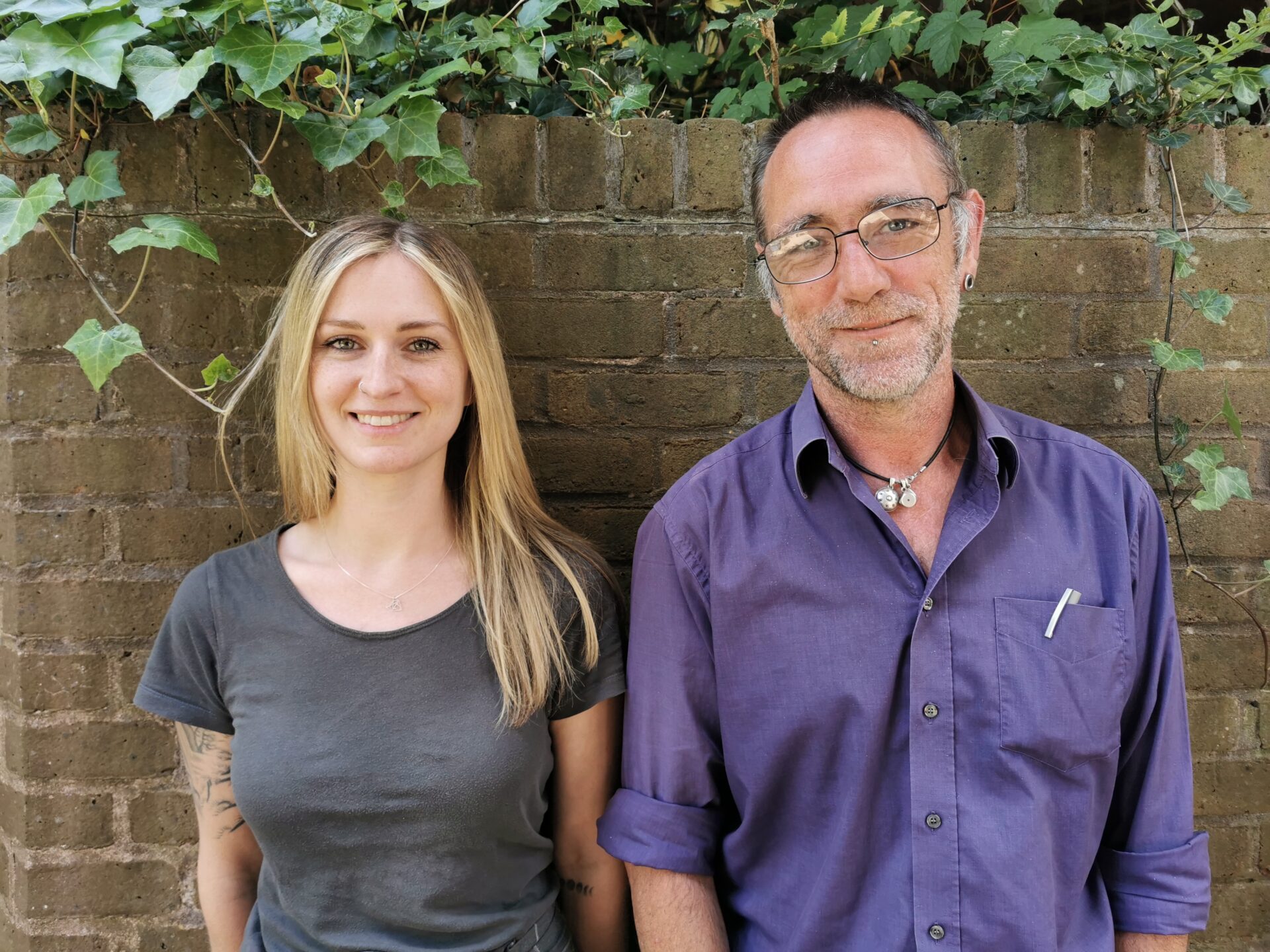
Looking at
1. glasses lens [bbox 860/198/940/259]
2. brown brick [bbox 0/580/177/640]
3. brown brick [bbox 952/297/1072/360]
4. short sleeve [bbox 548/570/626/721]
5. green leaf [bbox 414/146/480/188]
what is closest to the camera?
glasses lens [bbox 860/198/940/259]

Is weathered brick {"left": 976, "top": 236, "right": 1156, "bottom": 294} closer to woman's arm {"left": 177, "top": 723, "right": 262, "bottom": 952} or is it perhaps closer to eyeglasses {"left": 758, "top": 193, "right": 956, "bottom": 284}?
eyeglasses {"left": 758, "top": 193, "right": 956, "bottom": 284}

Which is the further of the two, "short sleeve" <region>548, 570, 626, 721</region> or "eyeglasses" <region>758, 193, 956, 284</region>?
"short sleeve" <region>548, 570, 626, 721</region>

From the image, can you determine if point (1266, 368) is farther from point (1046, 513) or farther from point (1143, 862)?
point (1143, 862)

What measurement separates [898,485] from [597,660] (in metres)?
0.62

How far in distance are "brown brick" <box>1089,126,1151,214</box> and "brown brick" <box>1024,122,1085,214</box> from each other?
0.03 meters

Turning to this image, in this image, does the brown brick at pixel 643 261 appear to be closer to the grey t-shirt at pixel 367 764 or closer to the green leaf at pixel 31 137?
the grey t-shirt at pixel 367 764

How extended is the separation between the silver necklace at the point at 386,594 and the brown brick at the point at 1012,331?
114 centimetres

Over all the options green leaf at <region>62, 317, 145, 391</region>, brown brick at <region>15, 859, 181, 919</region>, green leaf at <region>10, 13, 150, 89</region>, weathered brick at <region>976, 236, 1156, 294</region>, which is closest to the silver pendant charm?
weathered brick at <region>976, 236, 1156, 294</region>

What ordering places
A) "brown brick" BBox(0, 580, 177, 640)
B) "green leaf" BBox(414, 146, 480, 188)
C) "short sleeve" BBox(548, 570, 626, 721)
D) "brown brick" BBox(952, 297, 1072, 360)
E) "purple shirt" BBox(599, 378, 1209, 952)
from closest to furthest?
"purple shirt" BBox(599, 378, 1209, 952) < "short sleeve" BBox(548, 570, 626, 721) < "green leaf" BBox(414, 146, 480, 188) < "brown brick" BBox(0, 580, 177, 640) < "brown brick" BBox(952, 297, 1072, 360)

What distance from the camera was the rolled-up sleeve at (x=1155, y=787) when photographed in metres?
1.54

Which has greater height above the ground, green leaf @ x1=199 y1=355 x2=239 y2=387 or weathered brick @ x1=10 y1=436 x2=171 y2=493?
green leaf @ x1=199 y1=355 x2=239 y2=387

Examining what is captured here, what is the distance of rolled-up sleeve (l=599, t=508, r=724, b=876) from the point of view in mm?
1565

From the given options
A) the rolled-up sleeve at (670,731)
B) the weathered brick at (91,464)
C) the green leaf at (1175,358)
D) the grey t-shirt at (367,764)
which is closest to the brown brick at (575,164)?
the rolled-up sleeve at (670,731)

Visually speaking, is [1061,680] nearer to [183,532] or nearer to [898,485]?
[898,485]
